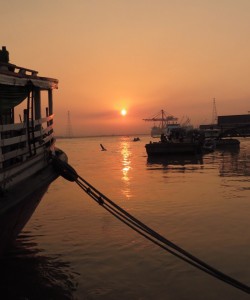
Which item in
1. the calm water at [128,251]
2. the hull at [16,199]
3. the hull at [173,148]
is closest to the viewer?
the hull at [16,199]

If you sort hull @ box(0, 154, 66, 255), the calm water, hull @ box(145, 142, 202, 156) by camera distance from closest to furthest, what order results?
hull @ box(0, 154, 66, 255)
the calm water
hull @ box(145, 142, 202, 156)

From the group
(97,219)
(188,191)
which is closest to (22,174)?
(97,219)

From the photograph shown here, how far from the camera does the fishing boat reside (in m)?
6.21

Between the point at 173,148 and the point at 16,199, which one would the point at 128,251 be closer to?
the point at 16,199

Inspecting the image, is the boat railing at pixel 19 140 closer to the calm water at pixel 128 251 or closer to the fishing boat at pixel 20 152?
the fishing boat at pixel 20 152

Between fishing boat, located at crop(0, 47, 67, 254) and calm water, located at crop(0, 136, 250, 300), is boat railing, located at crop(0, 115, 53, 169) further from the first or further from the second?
calm water, located at crop(0, 136, 250, 300)

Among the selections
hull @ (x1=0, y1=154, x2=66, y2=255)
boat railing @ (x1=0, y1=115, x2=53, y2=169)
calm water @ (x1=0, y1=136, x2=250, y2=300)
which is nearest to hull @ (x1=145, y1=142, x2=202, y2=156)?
calm water @ (x1=0, y1=136, x2=250, y2=300)

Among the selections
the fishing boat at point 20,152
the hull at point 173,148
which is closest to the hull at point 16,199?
the fishing boat at point 20,152

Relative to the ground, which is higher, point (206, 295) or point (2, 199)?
point (2, 199)

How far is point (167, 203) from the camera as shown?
579 inches

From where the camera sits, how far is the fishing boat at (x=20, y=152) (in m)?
6.21

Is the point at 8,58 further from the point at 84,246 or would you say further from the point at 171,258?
the point at 171,258

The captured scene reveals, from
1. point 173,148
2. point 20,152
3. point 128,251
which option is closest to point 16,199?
point 20,152

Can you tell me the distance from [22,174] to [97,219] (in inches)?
236
